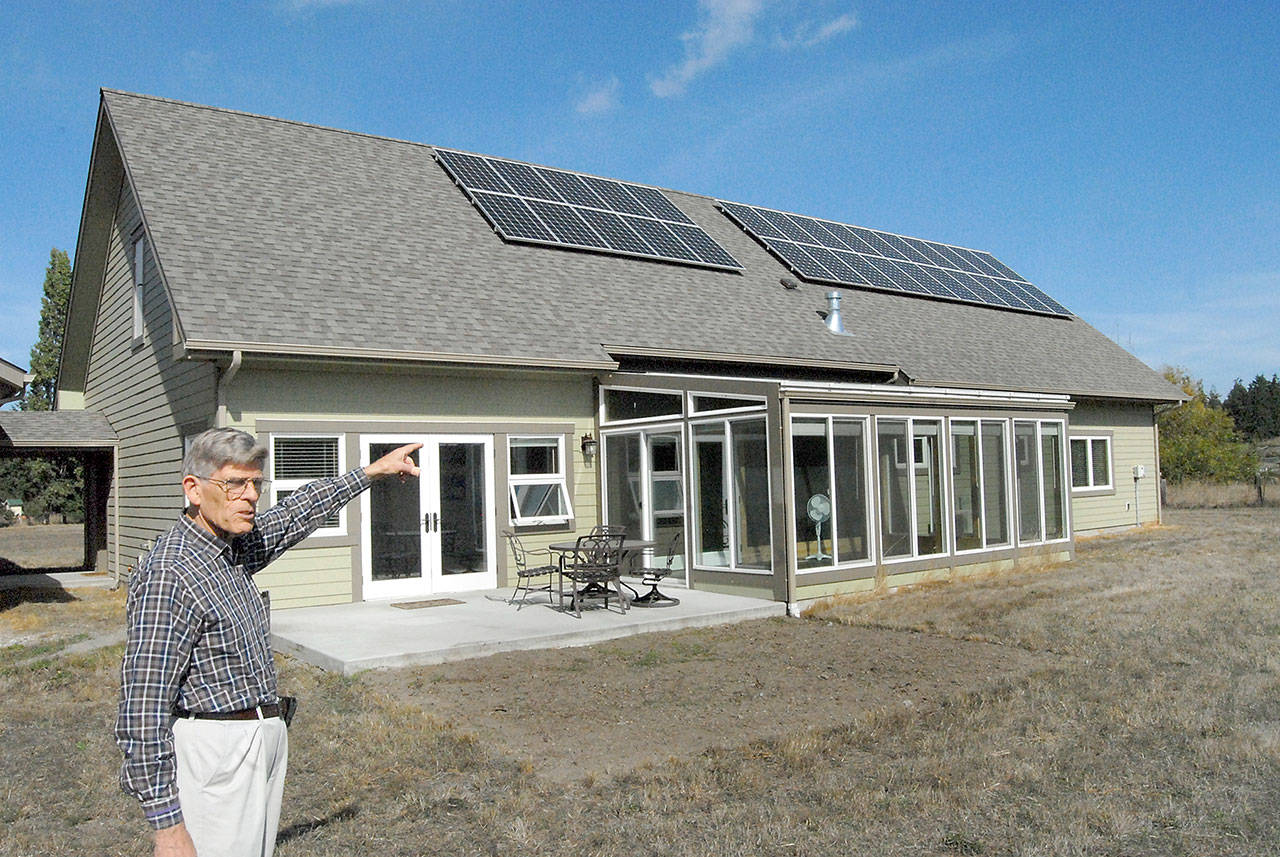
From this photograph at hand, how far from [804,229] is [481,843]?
1806 centimetres

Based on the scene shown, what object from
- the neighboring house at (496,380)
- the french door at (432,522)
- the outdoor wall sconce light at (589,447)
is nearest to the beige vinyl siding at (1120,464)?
the neighboring house at (496,380)

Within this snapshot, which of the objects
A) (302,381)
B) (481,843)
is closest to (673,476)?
(302,381)

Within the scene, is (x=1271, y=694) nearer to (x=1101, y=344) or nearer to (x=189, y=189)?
(x=189, y=189)

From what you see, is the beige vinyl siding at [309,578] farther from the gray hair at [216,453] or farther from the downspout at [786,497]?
the gray hair at [216,453]

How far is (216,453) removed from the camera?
2.89 metres

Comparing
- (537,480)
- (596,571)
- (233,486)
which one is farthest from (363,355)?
(233,486)

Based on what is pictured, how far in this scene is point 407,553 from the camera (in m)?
11.9

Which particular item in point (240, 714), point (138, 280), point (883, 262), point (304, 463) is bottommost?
point (240, 714)

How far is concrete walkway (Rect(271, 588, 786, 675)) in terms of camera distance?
335 inches

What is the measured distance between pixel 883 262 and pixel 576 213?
7352 millimetres

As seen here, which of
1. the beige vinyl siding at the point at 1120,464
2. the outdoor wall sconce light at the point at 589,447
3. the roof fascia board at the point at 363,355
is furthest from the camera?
the beige vinyl siding at the point at 1120,464

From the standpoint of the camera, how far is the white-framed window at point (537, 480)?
41.7 feet

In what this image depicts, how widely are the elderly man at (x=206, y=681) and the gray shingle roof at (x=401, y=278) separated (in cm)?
792

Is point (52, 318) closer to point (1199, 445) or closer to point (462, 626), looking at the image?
point (462, 626)
